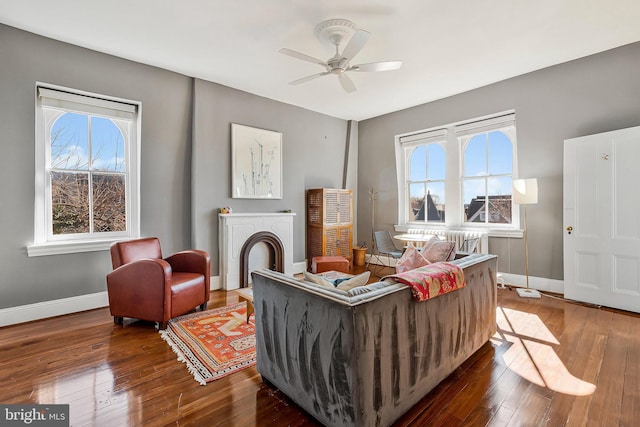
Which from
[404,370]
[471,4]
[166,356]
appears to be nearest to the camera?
[404,370]

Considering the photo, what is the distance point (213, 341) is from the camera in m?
2.70

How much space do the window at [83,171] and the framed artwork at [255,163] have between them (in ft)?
4.35

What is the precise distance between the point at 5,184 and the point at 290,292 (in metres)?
3.37

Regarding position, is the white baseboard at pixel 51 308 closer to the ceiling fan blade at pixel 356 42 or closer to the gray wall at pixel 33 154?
the gray wall at pixel 33 154

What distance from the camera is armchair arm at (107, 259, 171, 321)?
9.57 ft

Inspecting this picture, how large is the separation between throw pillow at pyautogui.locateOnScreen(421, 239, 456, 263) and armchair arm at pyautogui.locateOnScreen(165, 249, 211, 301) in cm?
241

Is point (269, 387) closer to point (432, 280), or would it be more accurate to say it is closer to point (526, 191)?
point (432, 280)

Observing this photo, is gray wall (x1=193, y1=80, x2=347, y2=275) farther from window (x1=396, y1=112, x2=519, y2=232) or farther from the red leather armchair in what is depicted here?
window (x1=396, y1=112, x2=519, y2=232)

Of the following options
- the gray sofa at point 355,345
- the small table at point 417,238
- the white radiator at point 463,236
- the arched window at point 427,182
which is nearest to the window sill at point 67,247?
the gray sofa at point 355,345

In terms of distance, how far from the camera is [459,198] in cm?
509

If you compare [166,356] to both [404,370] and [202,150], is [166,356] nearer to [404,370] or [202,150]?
[404,370]

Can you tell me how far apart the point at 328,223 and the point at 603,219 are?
3.71 m

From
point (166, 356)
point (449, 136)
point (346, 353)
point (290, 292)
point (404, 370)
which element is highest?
point (449, 136)

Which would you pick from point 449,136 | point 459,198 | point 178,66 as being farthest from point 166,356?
point 449,136
